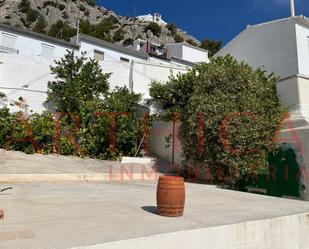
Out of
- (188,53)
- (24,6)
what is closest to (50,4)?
(24,6)

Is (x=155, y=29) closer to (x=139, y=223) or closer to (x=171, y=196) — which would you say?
(x=171, y=196)

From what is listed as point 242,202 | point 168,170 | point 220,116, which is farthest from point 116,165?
point 242,202

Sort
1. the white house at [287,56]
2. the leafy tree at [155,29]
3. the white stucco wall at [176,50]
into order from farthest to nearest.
A: the leafy tree at [155,29] → the white stucco wall at [176,50] → the white house at [287,56]

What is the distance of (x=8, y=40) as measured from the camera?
31062 millimetres

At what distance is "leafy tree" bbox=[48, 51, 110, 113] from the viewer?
1923cm

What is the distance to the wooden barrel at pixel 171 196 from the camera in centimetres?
602

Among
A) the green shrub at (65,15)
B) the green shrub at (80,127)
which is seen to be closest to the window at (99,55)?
the green shrub at (80,127)

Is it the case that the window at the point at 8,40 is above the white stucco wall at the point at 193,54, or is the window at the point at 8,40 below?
below

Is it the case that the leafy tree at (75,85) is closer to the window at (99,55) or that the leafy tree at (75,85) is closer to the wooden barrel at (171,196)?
the wooden barrel at (171,196)

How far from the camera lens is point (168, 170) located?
15398 mm

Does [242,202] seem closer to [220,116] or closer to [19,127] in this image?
[220,116]

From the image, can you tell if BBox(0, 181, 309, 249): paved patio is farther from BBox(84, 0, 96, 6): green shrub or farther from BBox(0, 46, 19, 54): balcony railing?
BBox(84, 0, 96, 6): green shrub

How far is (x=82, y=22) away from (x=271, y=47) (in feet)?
165

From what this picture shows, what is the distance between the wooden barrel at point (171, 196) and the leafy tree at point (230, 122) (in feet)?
19.2
